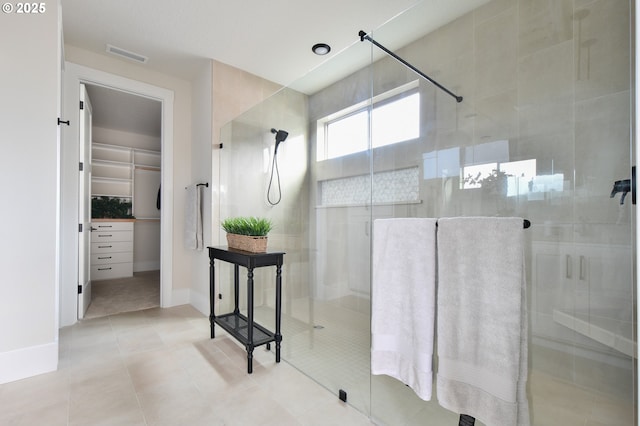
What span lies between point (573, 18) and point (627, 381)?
62.8 inches

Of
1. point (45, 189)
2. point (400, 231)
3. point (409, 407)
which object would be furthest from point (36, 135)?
point (409, 407)

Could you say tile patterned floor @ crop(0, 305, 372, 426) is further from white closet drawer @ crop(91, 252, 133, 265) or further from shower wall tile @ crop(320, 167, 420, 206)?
white closet drawer @ crop(91, 252, 133, 265)

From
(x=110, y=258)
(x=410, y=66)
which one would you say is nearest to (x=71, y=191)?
(x=110, y=258)

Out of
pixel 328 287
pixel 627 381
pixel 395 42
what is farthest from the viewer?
pixel 328 287

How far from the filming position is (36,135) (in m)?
1.91

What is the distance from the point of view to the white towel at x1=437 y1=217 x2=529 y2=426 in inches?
39.7

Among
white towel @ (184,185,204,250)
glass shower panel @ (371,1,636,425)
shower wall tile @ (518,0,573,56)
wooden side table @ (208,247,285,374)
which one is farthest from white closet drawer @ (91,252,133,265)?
shower wall tile @ (518,0,573,56)

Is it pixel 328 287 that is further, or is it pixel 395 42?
pixel 328 287

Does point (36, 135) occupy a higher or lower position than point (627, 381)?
higher

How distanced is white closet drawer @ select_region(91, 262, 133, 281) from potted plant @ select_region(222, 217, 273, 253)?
11.9 feet

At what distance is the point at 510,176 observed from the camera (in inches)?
55.6

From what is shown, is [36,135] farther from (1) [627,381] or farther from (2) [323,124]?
(1) [627,381]

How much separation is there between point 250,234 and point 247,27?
5.61ft

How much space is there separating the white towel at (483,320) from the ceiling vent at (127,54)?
3.22m
